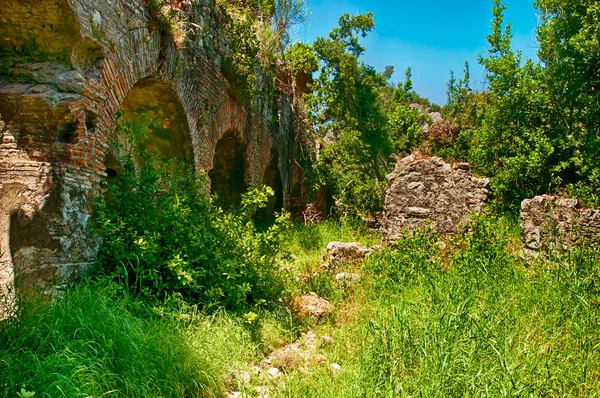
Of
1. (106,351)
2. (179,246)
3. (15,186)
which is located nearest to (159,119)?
(179,246)

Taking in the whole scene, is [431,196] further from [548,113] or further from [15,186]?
→ [15,186]

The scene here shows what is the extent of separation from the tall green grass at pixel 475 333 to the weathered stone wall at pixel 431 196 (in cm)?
124

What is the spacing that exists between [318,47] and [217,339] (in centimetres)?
1183

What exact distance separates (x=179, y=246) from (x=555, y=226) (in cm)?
453

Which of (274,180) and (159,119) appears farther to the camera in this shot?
(274,180)

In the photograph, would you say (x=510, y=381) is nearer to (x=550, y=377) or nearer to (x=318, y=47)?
(x=550, y=377)

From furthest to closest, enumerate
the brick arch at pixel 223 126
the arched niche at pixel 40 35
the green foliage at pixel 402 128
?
the green foliage at pixel 402 128 → the brick arch at pixel 223 126 → the arched niche at pixel 40 35

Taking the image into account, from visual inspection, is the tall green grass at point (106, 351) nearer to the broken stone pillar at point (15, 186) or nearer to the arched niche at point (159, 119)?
the broken stone pillar at point (15, 186)

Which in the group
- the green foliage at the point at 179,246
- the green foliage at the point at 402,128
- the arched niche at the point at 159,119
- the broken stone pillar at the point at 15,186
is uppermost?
the green foliage at the point at 402,128

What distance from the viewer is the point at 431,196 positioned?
700cm

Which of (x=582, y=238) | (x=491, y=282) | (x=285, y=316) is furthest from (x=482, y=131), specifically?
(x=285, y=316)

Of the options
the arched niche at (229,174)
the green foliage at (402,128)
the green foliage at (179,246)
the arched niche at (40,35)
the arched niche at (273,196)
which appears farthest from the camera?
the green foliage at (402,128)

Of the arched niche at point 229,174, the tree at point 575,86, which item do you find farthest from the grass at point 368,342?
the arched niche at point 229,174

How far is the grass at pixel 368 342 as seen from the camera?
2645 mm
